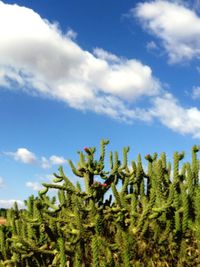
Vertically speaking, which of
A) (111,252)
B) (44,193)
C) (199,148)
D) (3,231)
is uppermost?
(199,148)

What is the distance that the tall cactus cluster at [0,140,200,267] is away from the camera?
435 cm

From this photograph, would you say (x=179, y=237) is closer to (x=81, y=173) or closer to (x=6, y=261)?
(x=81, y=173)

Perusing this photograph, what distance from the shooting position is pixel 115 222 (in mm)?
4477

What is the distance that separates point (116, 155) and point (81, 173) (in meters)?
0.61

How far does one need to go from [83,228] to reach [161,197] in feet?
2.75

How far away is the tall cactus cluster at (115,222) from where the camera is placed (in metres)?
4.35

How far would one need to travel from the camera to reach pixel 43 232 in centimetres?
510

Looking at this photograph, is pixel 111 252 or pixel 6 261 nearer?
pixel 111 252

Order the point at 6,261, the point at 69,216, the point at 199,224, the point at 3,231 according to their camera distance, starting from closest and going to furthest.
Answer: the point at 199,224
the point at 69,216
the point at 6,261
the point at 3,231

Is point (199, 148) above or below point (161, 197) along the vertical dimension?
above

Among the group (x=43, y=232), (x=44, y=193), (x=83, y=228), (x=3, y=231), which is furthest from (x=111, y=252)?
(x=3, y=231)

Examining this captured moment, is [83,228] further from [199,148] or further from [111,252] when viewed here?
[199,148]

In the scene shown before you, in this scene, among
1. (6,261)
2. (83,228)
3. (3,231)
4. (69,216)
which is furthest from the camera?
(3,231)

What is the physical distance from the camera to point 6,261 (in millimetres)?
5340
